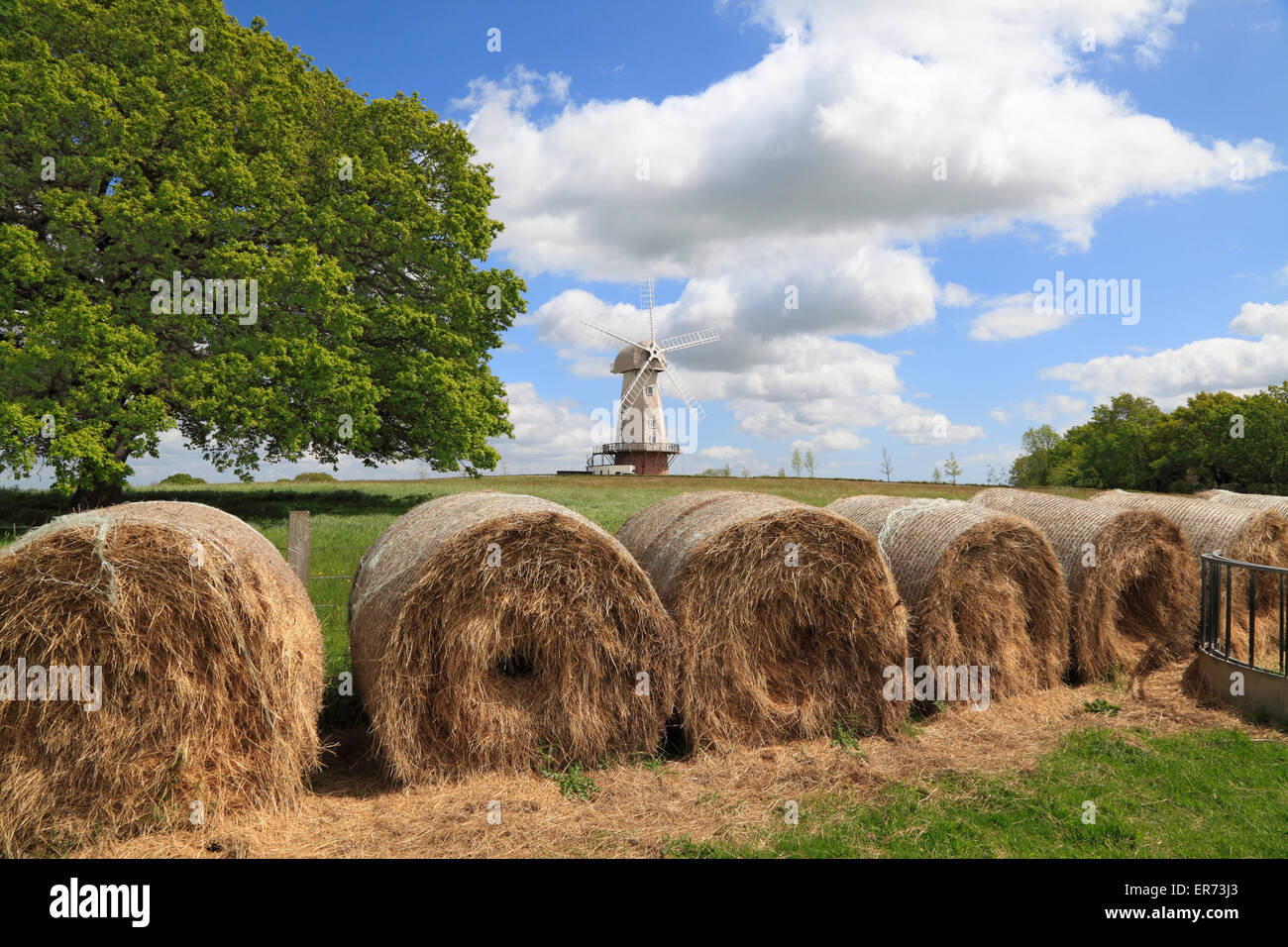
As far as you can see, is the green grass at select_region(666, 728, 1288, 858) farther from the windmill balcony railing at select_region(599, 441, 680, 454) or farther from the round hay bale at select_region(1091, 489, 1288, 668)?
the windmill balcony railing at select_region(599, 441, 680, 454)

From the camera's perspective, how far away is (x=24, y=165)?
17406mm

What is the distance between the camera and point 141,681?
4.86m

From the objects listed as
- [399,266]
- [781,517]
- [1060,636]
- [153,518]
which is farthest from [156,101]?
[1060,636]

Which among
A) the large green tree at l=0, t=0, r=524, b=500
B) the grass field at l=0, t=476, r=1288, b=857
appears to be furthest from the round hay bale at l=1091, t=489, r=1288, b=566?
the large green tree at l=0, t=0, r=524, b=500

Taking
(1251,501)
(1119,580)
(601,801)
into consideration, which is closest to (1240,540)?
(1119,580)

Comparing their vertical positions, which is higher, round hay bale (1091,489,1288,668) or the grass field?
round hay bale (1091,489,1288,668)

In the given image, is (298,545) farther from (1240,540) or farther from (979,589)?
(1240,540)

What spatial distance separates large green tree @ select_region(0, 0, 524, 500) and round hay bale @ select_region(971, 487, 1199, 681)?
1474 centimetres

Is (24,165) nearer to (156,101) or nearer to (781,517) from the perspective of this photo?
→ (156,101)

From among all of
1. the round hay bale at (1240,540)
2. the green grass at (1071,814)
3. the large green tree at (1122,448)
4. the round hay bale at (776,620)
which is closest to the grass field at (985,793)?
the green grass at (1071,814)

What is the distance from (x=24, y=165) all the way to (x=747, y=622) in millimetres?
20184

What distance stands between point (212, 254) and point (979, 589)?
1724cm

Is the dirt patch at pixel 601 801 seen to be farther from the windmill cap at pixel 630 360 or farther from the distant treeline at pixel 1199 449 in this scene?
the windmill cap at pixel 630 360

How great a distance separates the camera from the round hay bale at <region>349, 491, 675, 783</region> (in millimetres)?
5410
